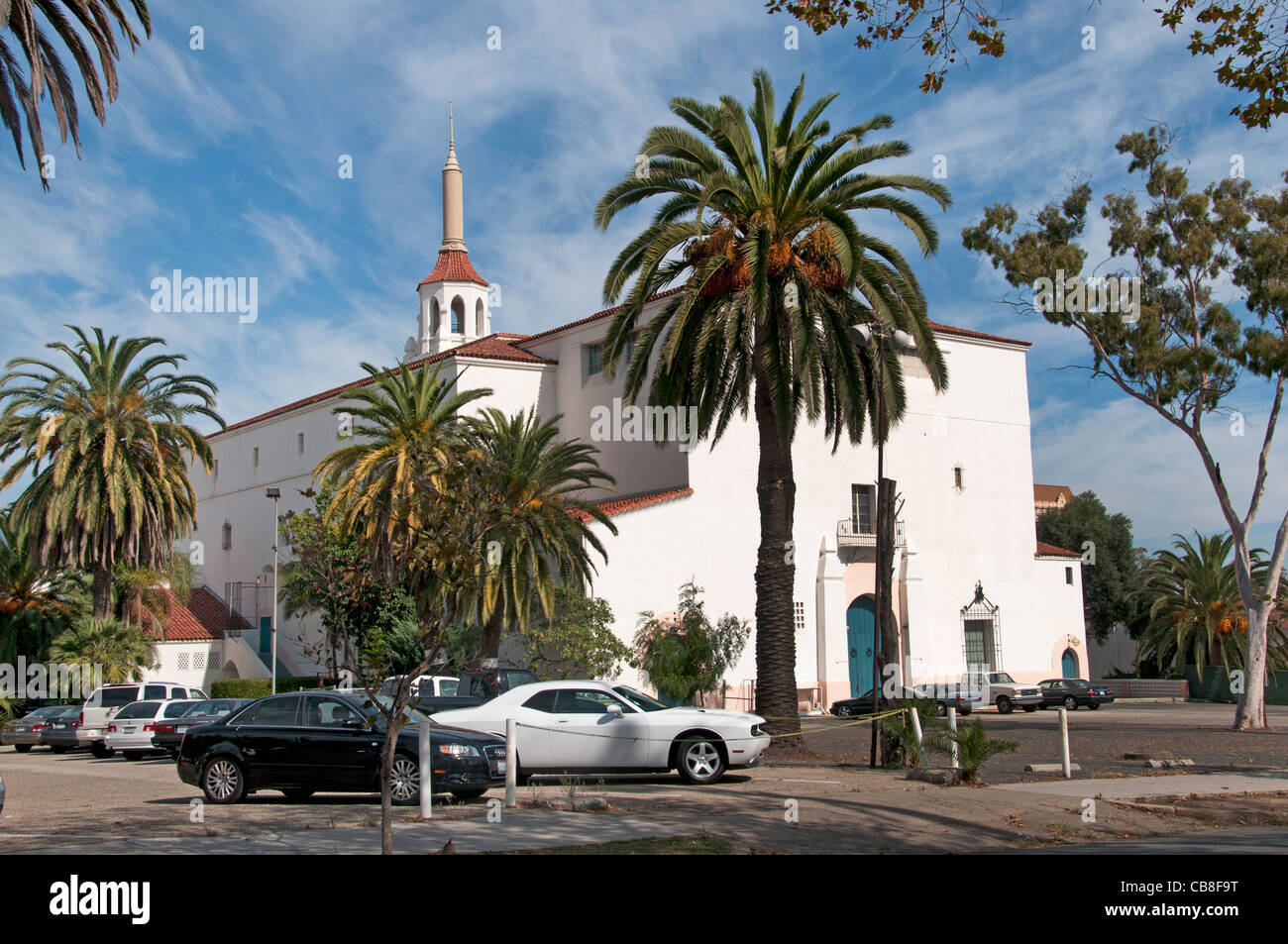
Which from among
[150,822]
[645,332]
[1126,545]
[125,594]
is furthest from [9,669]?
[1126,545]

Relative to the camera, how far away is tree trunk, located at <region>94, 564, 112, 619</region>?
4012cm

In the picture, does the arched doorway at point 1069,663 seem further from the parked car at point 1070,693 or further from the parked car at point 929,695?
the parked car at point 929,695

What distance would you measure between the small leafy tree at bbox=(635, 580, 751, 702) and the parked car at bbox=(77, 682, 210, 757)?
43.5ft

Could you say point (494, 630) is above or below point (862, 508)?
below

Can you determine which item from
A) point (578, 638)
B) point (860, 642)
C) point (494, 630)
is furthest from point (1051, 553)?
point (494, 630)

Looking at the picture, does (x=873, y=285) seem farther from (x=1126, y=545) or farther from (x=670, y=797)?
(x=1126, y=545)

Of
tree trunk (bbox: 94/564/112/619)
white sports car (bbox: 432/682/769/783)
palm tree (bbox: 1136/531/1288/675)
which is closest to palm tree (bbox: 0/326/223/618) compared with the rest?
tree trunk (bbox: 94/564/112/619)

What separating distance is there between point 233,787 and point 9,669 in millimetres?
32272

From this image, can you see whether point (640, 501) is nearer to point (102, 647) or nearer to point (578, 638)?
point (578, 638)

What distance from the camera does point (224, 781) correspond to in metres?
15.8

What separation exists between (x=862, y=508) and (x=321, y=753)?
33.0 meters

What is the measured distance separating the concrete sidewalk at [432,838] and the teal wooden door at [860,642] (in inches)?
1245

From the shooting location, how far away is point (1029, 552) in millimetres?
50562

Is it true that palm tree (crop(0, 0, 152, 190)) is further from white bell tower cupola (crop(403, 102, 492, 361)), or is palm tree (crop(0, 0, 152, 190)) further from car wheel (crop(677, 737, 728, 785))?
white bell tower cupola (crop(403, 102, 492, 361))
